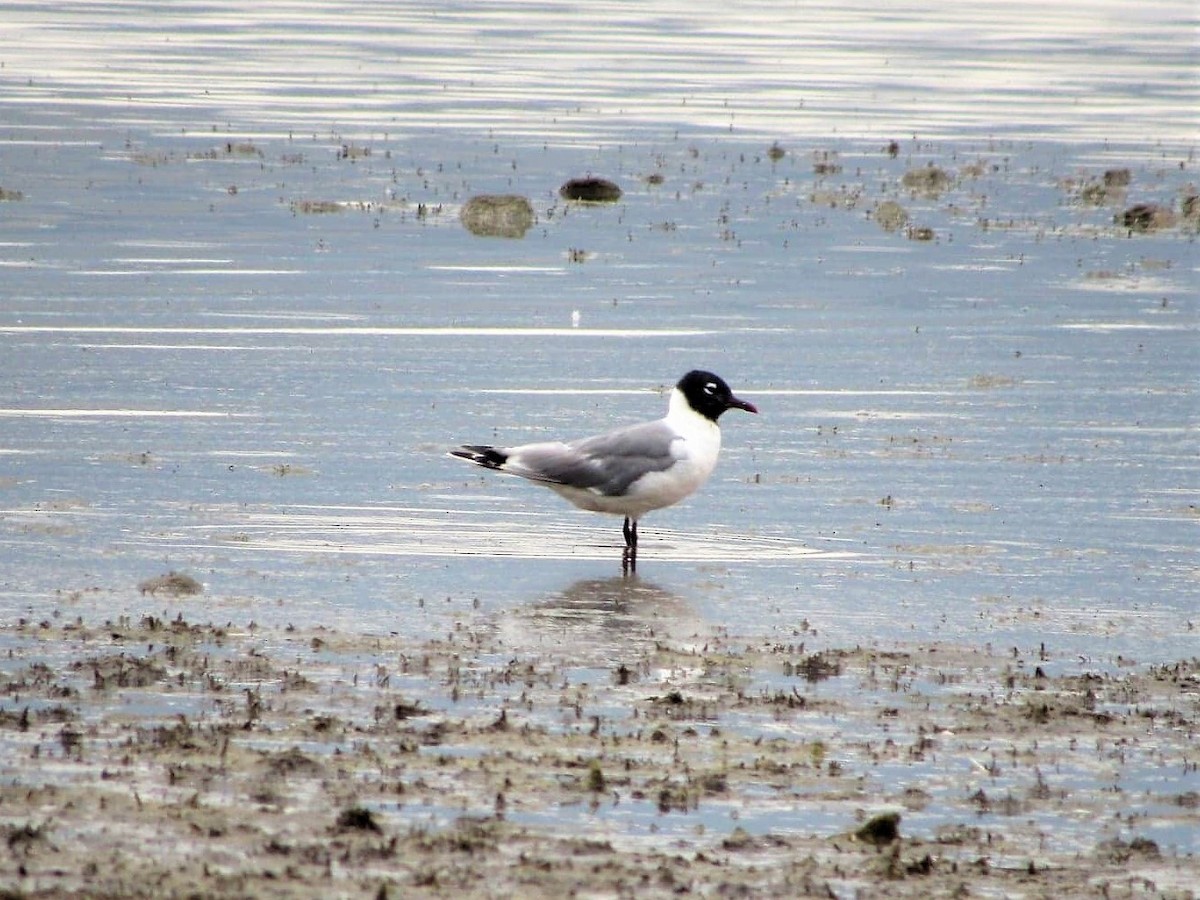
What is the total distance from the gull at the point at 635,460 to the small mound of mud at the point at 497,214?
37.8 feet

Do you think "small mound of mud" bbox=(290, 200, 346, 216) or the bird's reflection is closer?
the bird's reflection

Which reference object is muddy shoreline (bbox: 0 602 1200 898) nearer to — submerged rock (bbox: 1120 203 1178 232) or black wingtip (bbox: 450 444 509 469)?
black wingtip (bbox: 450 444 509 469)

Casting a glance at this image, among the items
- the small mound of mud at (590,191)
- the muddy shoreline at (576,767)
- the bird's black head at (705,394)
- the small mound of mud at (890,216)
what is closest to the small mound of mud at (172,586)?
the muddy shoreline at (576,767)

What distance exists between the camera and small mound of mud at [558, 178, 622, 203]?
2581 cm

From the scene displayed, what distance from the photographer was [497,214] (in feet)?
79.5

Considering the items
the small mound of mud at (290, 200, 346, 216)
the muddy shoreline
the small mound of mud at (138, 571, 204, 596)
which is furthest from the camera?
the small mound of mud at (290, 200, 346, 216)

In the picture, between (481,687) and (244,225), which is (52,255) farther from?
(481,687)

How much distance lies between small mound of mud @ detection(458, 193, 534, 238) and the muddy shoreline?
1446cm

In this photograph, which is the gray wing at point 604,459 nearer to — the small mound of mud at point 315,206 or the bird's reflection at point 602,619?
the bird's reflection at point 602,619

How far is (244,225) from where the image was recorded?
23.5 metres

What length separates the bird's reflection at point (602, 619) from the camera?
9797 mm

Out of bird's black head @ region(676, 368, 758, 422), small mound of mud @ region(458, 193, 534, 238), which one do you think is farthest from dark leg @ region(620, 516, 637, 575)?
small mound of mud @ region(458, 193, 534, 238)

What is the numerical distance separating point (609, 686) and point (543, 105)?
2621 centimetres

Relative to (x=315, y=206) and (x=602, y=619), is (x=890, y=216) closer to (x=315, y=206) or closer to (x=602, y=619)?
(x=315, y=206)
